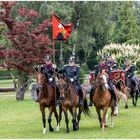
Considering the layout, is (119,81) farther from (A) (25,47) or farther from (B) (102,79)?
(A) (25,47)

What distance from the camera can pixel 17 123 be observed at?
73.9 ft

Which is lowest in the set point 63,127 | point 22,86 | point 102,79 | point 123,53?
point 22,86

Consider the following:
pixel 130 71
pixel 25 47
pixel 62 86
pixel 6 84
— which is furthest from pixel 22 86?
pixel 6 84

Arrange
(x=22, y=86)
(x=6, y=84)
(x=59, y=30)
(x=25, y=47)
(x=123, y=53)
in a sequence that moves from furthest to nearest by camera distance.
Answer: (x=6, y=84), (x=123, y=53), (x=22, y=86), (x=25, y=47), (x=59, y=30)

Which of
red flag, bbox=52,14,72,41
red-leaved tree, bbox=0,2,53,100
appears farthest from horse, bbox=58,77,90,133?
red-leaved tree, bbox=0,2,53,100

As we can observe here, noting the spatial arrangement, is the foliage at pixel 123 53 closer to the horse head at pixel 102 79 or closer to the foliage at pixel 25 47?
the foliage at pixel 25 47

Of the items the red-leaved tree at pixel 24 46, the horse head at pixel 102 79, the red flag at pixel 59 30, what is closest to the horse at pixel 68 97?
the horse head at pixel 102 79

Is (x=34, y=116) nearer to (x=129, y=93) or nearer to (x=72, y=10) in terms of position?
(x=129, y=93)

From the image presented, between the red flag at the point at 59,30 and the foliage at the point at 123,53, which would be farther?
the foliage at the point at 123,53

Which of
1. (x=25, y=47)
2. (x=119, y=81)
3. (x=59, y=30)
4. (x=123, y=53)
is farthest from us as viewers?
(x=123, y=53)

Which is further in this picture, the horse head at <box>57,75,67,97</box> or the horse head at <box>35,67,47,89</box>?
the horse head at <box>57,75,67,97</box>

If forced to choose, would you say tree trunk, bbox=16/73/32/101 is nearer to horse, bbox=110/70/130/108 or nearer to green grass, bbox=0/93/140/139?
green grass, bbox=0/93/140/139

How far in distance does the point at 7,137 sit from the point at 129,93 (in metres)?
14.3

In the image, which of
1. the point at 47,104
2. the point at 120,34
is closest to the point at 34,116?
the point at 47,104
